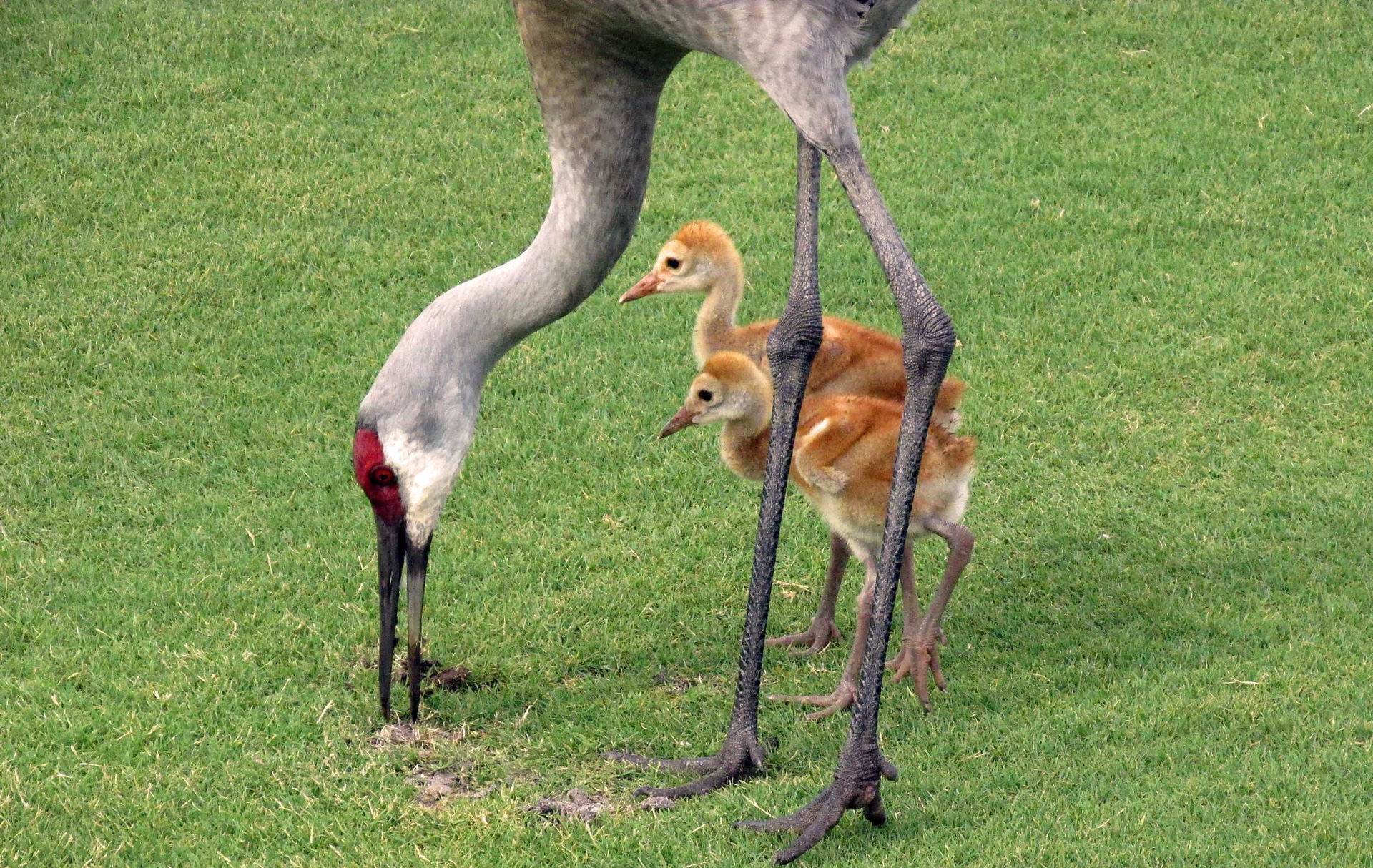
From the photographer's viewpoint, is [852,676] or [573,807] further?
[852,676]

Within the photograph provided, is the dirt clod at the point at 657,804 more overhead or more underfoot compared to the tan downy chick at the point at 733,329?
more underfoot

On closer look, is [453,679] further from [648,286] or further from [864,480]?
[648,286]

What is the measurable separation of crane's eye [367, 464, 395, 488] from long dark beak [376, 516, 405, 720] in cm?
13

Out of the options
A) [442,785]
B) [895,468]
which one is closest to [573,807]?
[442,785]

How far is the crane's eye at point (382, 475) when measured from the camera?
15.0 feet

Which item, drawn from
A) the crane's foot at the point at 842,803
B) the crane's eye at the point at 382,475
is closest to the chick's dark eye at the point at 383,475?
the crane's eye at the point at 382,475

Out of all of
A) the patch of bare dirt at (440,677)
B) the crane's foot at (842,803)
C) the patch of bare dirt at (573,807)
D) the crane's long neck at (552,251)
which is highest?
the crane's long neck at (552,251)

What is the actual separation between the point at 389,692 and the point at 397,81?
4881 millimetres

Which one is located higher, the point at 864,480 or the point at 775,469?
the point at 775,469

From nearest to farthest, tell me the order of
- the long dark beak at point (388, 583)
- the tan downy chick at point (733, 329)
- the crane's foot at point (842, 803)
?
the crane's foot at point (842, 803)
the long dark beak at point (388, 583)
the tan downy chick at point (733, 329)

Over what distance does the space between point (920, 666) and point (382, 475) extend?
1.67 m

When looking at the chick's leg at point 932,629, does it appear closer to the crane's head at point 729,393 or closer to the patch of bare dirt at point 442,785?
the crane's head at point 729,393

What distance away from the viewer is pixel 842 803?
4340mm

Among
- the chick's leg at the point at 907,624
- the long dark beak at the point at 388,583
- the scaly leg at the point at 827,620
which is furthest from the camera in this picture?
the scaly leg at the point at 827,620
